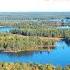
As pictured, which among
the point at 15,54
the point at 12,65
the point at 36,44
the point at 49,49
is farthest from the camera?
the point at 36,44

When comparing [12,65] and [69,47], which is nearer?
[12,65]

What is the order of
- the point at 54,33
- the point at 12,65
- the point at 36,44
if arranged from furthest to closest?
the point at 54,33 < the point at 36,44 < the point at 12,65

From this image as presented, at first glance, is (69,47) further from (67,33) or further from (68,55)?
(67,33)

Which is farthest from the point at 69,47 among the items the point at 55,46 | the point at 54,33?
the point at 54,33

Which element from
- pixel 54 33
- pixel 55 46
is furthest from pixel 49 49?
pixel 54 33

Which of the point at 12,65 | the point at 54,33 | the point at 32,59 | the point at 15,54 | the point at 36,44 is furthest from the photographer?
the point at 54,33

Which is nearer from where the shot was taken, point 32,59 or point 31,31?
point 32,59

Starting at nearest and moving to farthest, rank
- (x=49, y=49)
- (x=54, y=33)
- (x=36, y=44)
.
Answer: (x=49, y=49)
(x=36, y=44)
(x=54, y=33)

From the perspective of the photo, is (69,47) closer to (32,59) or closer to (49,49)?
(49,49)
